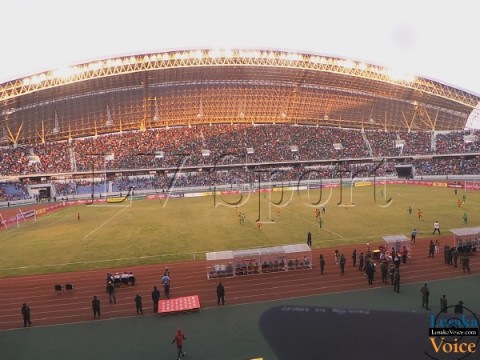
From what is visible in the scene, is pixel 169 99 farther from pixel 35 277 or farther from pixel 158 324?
pixel 158 324

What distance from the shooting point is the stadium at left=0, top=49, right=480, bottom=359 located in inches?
1417

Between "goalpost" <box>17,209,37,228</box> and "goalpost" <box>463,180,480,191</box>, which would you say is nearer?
"goalpost" <box>17,209,37,228</box>

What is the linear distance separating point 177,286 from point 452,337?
1735cm

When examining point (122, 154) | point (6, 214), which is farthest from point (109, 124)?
point (6, 214)

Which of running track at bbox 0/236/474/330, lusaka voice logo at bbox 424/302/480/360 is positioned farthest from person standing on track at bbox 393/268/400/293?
lusaka voice logo at bbox 424/302/480/360

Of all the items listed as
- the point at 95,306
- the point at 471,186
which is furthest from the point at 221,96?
the point at 95,306

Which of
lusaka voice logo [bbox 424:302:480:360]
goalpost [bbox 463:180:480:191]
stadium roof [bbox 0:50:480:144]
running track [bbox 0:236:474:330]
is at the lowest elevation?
running track [bbox 0:236:474:330]

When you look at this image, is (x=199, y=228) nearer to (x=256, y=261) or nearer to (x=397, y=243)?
(x=256, y=261)

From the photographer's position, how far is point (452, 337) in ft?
11.8

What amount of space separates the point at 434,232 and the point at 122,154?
6377cm

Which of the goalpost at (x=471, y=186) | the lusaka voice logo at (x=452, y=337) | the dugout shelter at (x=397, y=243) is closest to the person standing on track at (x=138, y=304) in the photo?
the lusaka voice logo at (x=452, y=337)

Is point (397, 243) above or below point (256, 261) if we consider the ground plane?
above

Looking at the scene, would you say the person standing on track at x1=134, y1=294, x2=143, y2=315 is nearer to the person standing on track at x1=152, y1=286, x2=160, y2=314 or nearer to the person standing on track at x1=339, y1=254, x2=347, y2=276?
the person standing on track at x1=152, y1=286, x2=160, y2=314

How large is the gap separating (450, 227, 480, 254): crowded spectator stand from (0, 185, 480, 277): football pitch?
5603 mm
